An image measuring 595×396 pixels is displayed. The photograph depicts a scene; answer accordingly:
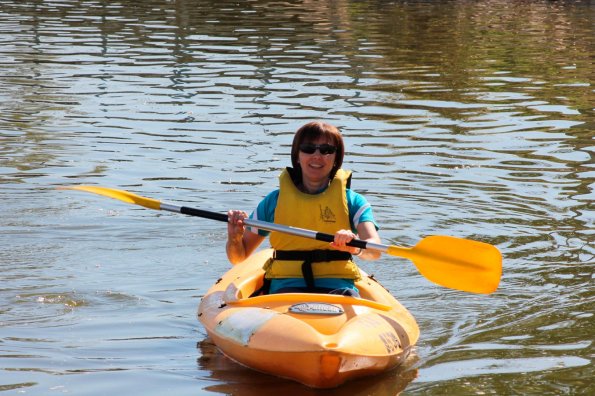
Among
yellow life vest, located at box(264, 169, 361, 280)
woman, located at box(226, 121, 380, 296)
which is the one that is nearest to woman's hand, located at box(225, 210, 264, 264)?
woman, located at box(226, 121, 380, 296)

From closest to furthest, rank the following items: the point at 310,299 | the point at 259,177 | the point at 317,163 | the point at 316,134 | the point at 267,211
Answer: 1. the point at 310,299
2. the point at 316,134
3. the point at 317,163
4. the point at 267,211
5. the point at 259,177

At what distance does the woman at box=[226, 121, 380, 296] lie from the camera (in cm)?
635

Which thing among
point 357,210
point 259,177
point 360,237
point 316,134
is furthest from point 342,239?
point 259,177

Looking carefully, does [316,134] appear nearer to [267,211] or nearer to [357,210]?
[357,210]

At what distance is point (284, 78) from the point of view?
52.7 feet

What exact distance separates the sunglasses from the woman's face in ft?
0.03

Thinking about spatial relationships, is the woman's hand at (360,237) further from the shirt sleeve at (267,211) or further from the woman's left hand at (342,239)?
the shirt sleeve at (267,211)

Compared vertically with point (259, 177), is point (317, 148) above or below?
above

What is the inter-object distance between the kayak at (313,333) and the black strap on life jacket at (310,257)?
277 mm

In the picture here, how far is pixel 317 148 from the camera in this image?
6.19 metres

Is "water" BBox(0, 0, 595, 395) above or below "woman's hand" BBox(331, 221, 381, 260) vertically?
below

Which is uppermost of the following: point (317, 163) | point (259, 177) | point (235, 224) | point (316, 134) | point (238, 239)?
point (316, 134)

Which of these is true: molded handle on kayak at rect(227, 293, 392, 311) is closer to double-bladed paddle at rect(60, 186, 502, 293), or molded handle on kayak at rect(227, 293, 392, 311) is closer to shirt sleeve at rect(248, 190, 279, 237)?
double-bladed paddle at rect(60, 186, 502, 293)

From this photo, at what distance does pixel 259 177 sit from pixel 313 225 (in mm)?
4058
